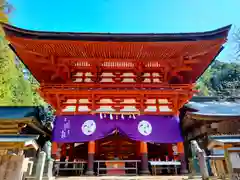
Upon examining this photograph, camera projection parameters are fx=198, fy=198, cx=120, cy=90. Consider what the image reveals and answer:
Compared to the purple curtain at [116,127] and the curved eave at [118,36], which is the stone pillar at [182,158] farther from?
the curved eave at [118,36]

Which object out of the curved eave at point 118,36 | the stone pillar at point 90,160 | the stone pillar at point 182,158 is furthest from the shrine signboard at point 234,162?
the stone pillar at point 90,160

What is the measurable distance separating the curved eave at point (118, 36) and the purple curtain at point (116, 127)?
10.8ft

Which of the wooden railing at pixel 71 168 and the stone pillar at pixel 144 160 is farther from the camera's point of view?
the stone pillar at pixel 144 160

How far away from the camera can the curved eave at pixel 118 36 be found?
A: 25.0ft

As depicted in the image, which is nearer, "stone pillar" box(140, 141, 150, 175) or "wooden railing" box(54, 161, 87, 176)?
"wooden railing" box(54, 161, 87, 176)

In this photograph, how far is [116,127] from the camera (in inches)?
331

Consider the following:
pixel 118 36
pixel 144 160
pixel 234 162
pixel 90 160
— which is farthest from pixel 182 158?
pixel 118 36

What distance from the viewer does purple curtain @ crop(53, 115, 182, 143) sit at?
26.9ft

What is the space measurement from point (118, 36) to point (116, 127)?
375 centimetres

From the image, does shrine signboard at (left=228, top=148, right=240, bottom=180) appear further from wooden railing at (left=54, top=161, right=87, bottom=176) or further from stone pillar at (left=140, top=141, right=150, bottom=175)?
wooden railing at (left=54, top=161, right=87, bottom=176)

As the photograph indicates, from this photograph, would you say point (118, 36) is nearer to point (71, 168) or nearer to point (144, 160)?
point (144, 160)

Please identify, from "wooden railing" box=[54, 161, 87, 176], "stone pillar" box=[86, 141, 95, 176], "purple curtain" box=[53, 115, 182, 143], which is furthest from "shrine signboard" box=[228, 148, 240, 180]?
"wooden railing" box=[54, 161, 87, 176]

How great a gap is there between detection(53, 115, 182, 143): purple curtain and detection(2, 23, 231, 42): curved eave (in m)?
3.28

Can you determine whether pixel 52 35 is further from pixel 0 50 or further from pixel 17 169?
pixel 0 50
